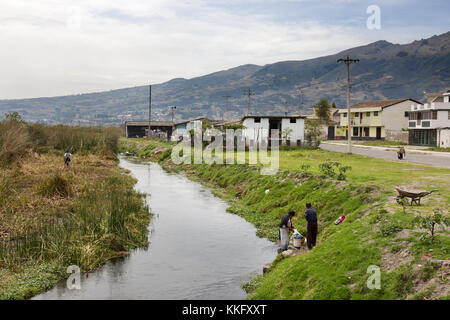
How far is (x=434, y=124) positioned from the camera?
2970 inches

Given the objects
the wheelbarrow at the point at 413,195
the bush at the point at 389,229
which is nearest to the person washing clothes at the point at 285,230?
the bush at the point at 389,229

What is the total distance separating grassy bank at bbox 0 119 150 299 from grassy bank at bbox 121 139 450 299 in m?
7.65

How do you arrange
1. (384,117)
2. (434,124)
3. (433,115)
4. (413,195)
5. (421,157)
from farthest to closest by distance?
(384,117) < (433,115) < (434,124) < (421,157) < (413,195)

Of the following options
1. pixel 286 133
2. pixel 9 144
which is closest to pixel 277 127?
pixel 286 133

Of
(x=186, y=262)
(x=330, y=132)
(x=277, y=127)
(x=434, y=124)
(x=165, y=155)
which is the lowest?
(x=186, y=262)

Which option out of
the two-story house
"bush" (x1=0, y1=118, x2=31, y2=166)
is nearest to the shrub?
"bush" (x1=0, y1=118, x2=31, y2=166)

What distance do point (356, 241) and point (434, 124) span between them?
221ft

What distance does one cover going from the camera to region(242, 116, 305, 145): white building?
7469cm

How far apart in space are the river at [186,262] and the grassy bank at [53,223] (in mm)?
834

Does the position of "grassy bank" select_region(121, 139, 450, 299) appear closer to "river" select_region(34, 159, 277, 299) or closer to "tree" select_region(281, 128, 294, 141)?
"river" select_region(34, 159, 277, 299)

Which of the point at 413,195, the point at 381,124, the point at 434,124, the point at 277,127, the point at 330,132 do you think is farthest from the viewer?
the point at 330,132

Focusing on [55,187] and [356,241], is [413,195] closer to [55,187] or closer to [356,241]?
[356,241]
